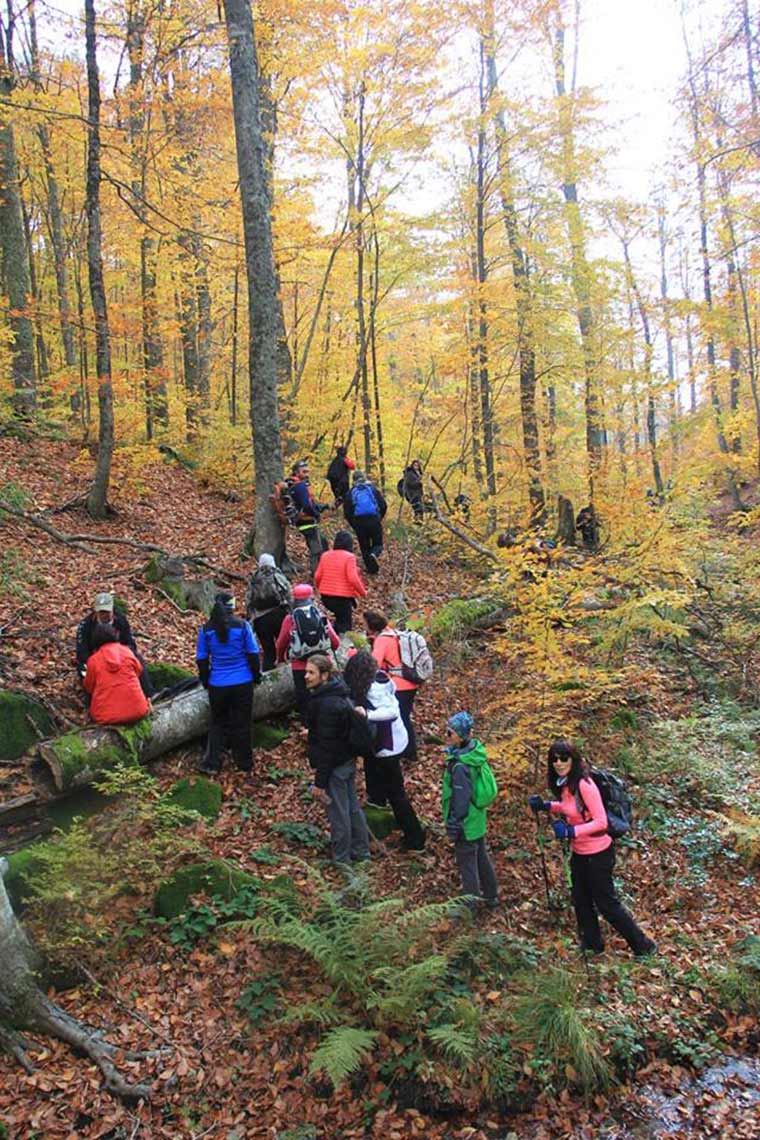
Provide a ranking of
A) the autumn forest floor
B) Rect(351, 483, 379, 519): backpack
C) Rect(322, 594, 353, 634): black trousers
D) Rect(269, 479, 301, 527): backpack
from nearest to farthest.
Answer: the autumn forest floor, Rect(322, 594, 353, 634): black trousers, Rect(269, 479, 301, 527): backpack, Rect(351, 483, 379, 519): backpack

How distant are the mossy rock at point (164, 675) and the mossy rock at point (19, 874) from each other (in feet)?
8.92

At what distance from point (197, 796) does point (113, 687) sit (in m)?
1.29

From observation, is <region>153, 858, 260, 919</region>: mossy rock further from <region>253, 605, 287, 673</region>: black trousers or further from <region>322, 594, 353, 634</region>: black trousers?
<region>322, 594, 353, 634</region>: black trousers

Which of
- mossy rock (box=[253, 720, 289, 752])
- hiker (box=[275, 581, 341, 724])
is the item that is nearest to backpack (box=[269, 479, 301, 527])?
hiker (box=[275, 581, 341, 724])

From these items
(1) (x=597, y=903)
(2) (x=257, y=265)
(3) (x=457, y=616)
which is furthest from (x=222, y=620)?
(2) (x=257, y=265)

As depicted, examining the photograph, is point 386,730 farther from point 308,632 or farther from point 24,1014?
point 24,1014

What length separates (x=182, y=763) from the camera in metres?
7.12

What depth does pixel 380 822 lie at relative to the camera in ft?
23.1

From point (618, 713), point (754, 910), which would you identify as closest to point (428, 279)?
point (618, 713)

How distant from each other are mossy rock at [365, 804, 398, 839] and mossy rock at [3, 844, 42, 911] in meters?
3.09

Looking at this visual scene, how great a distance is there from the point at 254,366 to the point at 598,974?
28.3 feet

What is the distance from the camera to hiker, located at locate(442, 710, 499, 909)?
590 cm

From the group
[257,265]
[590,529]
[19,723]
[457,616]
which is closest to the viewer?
[19,723]

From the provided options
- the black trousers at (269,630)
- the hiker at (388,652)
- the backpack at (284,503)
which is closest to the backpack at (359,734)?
the hiker at (388,652)
